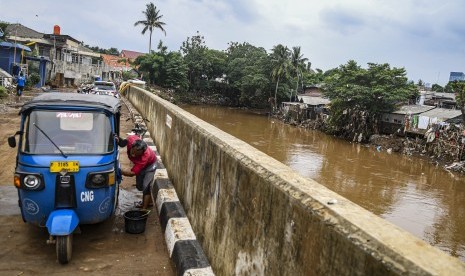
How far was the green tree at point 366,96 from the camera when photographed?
108ft

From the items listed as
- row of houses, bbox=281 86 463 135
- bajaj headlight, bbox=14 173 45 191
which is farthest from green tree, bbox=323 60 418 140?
bajaj headlight, bbox=14 173 45 191

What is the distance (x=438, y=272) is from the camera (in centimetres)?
138

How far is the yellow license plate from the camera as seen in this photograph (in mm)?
4295

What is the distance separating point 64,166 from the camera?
14.2 feet

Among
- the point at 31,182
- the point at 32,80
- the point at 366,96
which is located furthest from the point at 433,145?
the point at 32,80

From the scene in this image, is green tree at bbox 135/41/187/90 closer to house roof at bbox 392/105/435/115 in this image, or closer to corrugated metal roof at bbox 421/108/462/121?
house roof at bbox 392/105/435/115

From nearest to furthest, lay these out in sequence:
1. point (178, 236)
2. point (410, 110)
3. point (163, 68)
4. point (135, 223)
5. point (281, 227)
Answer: point (281, 227), point (178, 236), point (135, 223), point (410, 110), point (163, 68)

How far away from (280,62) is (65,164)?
5075 centimetres

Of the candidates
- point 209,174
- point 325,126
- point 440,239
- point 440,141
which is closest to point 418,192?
point 440,239

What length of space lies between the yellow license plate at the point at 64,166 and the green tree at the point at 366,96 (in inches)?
1248

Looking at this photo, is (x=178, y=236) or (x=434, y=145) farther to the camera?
(x=434, y=145)

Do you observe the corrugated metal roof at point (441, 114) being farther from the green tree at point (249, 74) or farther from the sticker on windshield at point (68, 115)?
the sticker on windshield at point (68, 115)

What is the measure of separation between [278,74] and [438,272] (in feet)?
172

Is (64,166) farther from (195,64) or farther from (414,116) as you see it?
(195,64)
